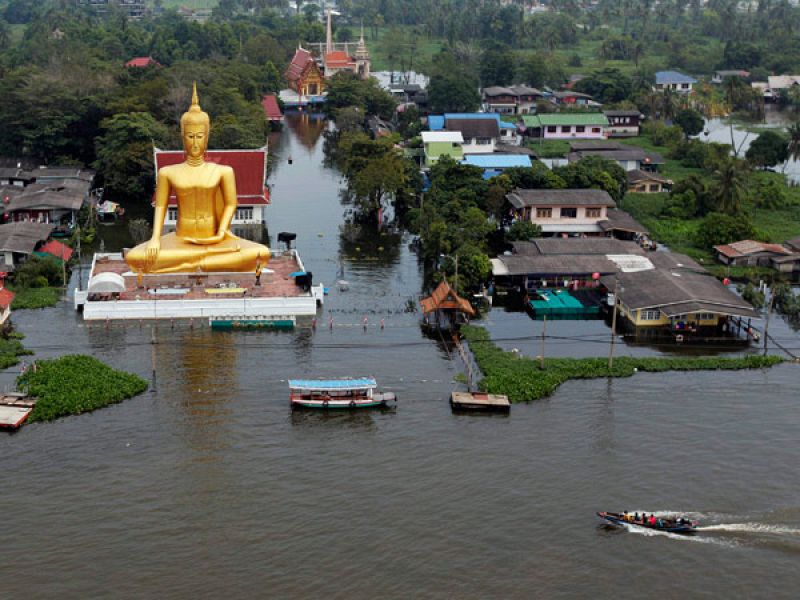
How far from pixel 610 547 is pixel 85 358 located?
14.9 meters

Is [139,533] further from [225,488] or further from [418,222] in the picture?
[418,222]

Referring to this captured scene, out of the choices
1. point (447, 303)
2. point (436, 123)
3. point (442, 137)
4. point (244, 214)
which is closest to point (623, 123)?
point (436, 123)

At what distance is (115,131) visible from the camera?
52.1 metres

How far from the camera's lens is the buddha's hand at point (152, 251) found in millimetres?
34062

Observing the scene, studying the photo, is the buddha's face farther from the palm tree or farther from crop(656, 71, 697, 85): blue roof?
crop(656, 71, 697, 85): blue roof

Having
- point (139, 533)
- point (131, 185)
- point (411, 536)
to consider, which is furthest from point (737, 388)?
point (131, 185)

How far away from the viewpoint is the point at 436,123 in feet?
199

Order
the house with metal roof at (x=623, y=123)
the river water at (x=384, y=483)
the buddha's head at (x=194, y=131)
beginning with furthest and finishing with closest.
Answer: the house with metal roof at (x=623, y=123) → the buddha's head at (x=194, y=131) → the river water at (x=384, y=483)

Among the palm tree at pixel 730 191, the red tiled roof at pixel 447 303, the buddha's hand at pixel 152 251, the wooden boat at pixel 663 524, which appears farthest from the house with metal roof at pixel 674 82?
the wooden boat at pixel 663 524

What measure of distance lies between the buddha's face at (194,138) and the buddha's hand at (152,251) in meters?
2.89

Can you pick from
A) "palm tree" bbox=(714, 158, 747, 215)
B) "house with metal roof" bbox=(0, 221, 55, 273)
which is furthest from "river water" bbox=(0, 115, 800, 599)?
"palm tree" bbox=(714, 158, 747, 215)

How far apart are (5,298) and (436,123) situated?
32595 millimetres

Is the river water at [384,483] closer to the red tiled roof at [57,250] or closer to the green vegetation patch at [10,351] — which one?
the green vegetation patch at [10,351]

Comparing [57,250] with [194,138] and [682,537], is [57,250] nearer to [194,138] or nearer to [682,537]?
[194,138]
